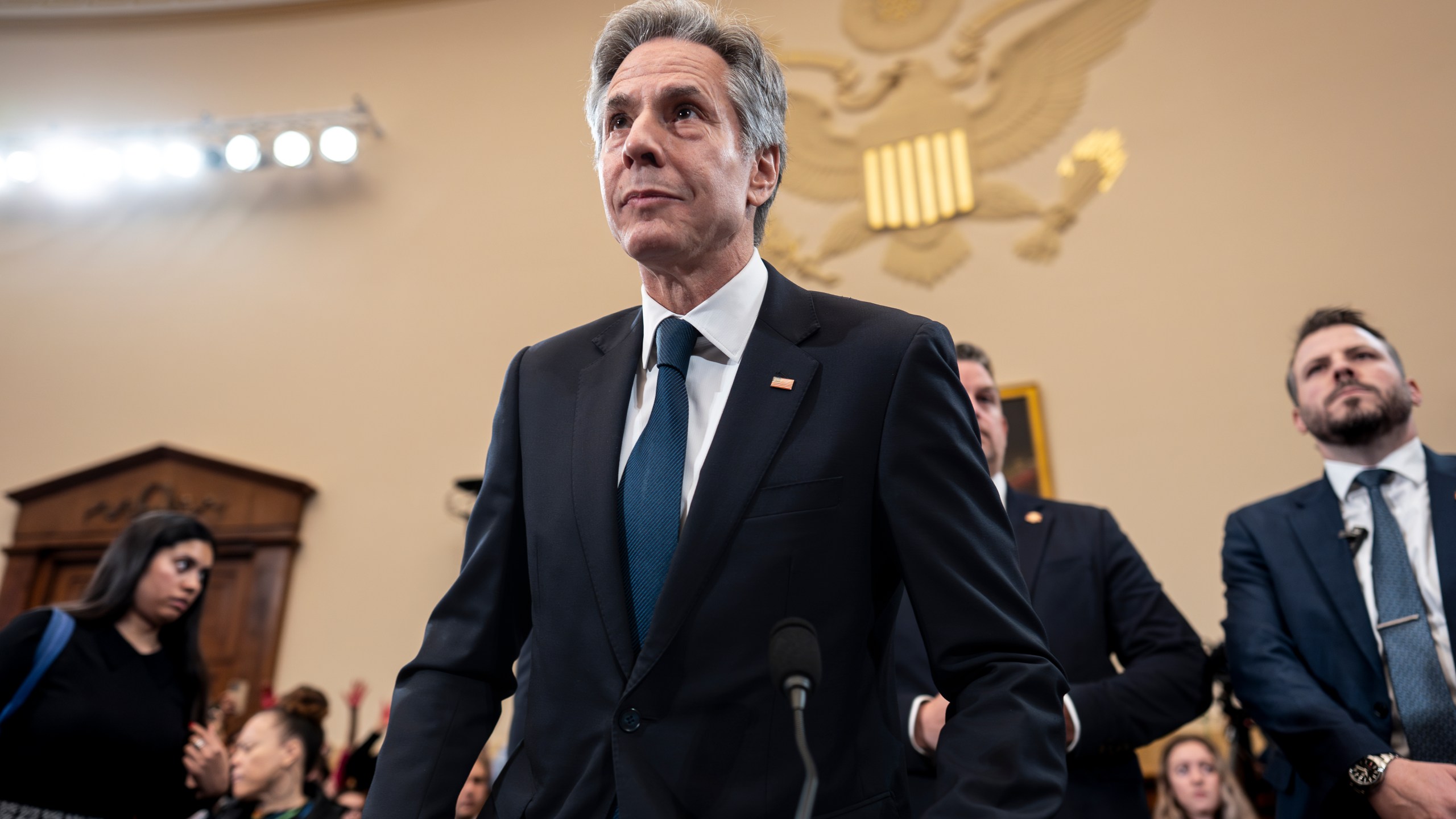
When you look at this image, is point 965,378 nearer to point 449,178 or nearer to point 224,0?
point 449,178

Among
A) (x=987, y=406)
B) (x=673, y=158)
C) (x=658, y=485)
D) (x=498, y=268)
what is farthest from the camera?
(x=498, y=268)

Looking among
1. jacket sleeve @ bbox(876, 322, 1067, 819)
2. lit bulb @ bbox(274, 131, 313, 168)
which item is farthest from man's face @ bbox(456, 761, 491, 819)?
lit bulb @ bbox(274, 131, 313, 168)

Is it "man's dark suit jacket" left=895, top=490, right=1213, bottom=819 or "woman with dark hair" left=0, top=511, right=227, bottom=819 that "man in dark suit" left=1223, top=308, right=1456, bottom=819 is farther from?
"woman with dark hair" left=0, top=511, right=227, bottom=819

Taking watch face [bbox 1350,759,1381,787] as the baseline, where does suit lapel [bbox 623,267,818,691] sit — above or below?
above

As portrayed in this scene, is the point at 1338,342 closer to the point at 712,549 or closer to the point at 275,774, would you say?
the point at 712,549

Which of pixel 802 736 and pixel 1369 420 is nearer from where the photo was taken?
pixel 802 736

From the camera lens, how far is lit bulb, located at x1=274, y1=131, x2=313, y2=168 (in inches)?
309

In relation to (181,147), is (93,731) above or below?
below

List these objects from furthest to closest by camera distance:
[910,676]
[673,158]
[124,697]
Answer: [124,697], [910,676], [673,158]

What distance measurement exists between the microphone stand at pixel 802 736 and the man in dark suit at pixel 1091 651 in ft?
4.12

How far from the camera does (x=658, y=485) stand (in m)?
1.29

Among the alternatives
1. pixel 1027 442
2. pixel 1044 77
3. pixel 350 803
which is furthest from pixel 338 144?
pixel 1027 442

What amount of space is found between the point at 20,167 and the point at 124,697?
21.9 ft

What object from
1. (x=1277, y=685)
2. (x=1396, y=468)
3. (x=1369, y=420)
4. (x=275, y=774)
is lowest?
(x=275, y=774)
